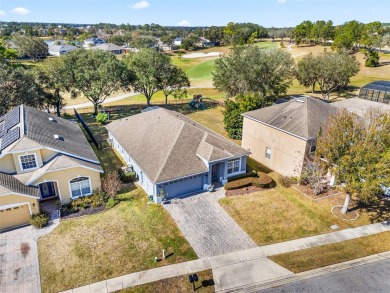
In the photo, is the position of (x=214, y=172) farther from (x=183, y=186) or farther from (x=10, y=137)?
(x=10, y=137)

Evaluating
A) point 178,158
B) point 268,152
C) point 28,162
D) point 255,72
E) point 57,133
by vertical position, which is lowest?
point 268,152

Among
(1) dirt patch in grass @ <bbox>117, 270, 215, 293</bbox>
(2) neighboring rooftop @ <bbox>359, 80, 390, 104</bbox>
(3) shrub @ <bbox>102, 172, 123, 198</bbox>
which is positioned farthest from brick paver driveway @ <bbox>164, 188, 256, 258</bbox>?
(2) neighboring rooftop @ <bbox>359, 80, 390, 104</bbox>

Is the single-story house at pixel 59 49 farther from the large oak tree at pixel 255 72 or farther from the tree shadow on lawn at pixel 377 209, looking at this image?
the tree shadow on lawn at pixel 377 209

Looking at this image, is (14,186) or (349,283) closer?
(349,283)

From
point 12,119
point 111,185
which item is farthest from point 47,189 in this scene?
point 12,119

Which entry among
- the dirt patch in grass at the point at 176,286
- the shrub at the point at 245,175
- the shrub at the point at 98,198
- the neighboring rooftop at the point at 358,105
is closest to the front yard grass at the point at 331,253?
the dirt patch in grass at the point at 176,286

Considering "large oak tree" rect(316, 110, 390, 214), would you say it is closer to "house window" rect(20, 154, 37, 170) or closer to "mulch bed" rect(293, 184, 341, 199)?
"mulch bed" rect(293, 184, 341, 199)
